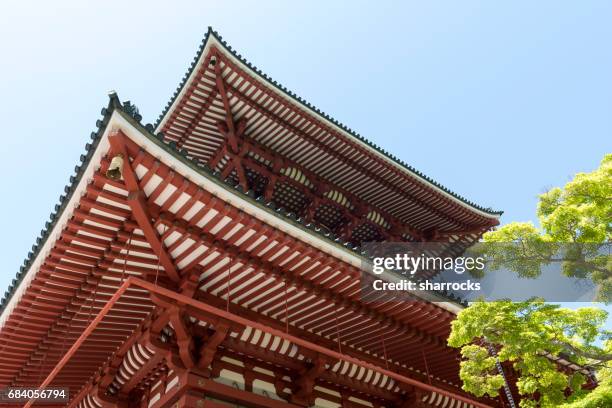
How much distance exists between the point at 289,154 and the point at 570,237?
9.31 meters

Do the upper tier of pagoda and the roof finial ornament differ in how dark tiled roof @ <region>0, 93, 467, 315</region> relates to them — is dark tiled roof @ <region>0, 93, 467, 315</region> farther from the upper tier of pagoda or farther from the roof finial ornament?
the upper tier of pagoda

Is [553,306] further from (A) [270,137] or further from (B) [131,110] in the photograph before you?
(A) [270,137]

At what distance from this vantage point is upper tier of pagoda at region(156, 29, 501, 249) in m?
13.8

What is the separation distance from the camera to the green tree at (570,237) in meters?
7.42

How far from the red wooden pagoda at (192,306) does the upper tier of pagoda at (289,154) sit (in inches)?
241

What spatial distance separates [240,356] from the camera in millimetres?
8570

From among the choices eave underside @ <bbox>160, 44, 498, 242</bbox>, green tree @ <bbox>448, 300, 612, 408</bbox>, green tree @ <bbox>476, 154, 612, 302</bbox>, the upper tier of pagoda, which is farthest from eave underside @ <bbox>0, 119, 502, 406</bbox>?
eave underside @ <bbox>160, 44, 498, 242</bbox>

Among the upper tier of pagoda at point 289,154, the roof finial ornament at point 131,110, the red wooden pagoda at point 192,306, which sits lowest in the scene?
the red wooden pagoda at point 192,306

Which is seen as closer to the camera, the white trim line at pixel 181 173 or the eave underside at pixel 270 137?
the white trim line at pixel 181 173

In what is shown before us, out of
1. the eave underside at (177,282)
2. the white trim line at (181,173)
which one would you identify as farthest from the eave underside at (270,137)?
the white trim line at (181,173)

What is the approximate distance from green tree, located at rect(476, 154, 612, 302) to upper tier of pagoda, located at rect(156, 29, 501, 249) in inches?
302

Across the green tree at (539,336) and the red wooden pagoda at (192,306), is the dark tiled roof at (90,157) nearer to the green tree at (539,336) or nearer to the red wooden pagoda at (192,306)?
the red wooden pagoda at (192,306)

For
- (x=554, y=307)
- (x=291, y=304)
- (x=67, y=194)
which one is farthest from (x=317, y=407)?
(x=67, y=194)

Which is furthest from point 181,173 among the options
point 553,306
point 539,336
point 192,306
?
point 553,306
